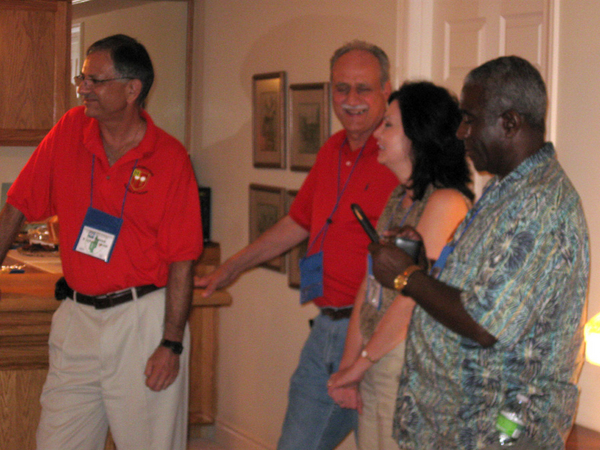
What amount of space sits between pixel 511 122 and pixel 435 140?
56 centimetres

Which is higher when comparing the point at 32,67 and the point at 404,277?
the point at 32,67

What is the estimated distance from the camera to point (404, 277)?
163 centimetres

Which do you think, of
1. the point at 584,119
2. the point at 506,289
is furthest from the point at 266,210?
the point at 506,289

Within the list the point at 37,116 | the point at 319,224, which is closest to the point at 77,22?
the point at 37,116

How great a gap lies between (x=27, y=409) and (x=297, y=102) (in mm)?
1966

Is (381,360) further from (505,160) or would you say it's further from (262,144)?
(262,144)

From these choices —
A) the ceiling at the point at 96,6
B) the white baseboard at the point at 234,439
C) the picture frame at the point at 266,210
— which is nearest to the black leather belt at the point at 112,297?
the picture frame at the point at 266,210

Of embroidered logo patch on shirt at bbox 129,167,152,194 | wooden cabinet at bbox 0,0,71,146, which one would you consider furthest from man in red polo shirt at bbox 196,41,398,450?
wooden cabinet at bbox 0,0,71,146

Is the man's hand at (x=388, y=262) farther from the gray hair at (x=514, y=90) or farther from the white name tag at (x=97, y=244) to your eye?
the white name tag at (x=97, y=244)

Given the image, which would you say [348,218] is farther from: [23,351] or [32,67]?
[32,67]

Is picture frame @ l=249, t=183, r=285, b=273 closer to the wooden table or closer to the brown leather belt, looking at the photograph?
the wooden table

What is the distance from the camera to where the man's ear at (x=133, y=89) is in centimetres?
238

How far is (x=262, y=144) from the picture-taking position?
414cm

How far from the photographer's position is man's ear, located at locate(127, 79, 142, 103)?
2.38 metres
